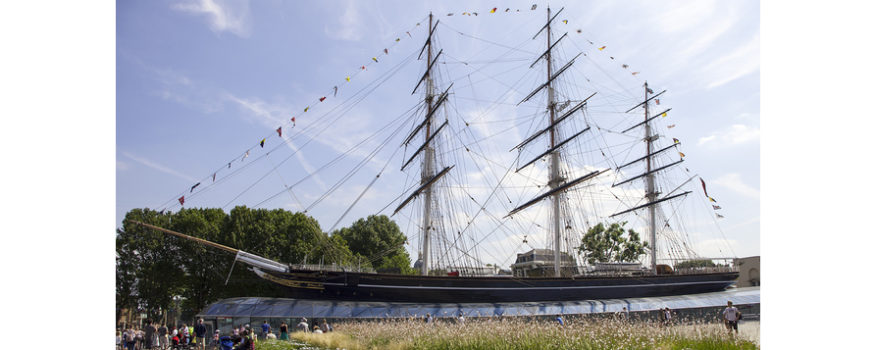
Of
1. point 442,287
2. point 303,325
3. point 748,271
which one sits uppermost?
point 442,287

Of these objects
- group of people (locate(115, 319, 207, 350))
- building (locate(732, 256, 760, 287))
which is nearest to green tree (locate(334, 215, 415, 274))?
building (locate(732, 256, 760, 287))

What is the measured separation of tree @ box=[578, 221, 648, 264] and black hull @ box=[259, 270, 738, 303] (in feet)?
54.8

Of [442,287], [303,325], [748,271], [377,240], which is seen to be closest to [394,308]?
[442,287]

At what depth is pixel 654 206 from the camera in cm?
4062

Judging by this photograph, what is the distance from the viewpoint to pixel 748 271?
36.2 m

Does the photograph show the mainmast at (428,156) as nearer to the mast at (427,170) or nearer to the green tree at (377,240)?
the mast at (427,170)

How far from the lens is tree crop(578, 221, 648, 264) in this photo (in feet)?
143

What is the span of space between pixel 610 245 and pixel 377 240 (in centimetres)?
2377

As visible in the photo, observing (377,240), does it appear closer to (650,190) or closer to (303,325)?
(650,190)

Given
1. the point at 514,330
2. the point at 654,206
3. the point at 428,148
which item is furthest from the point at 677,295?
the point at 514,330

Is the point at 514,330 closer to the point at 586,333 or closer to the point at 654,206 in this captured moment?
the point at 586,333

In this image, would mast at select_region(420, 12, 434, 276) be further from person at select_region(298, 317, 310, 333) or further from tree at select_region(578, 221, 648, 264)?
tree at select_region(578, 221, 648, 264)

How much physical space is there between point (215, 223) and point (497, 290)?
69.9 ft

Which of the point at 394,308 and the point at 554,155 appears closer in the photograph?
the point at 394,308
